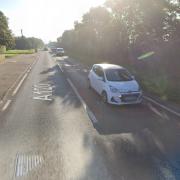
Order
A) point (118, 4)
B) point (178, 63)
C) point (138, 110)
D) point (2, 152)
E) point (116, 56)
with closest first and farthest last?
point (2, 152) < point (138, 110) < point (178, 63) < point (118, 4) < point (116, 56)

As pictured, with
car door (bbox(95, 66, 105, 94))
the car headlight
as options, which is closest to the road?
the car headlight

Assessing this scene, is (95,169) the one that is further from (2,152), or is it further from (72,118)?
(72,118)

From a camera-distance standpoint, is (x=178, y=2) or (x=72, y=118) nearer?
(x=72, y=118)

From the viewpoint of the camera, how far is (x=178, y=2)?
2183 cm

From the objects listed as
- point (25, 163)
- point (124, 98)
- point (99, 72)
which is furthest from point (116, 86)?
point (25, 163)

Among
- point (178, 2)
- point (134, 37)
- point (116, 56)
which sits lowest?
point (116, 56)

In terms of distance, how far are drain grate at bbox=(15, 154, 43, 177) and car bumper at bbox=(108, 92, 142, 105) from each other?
5675 mm

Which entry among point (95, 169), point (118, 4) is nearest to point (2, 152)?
point (95, 169)

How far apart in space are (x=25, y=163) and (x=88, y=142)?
6.87ft

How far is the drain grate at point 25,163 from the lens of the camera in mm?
6355

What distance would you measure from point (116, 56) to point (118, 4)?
6.39m

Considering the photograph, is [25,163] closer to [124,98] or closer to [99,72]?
[124,98]

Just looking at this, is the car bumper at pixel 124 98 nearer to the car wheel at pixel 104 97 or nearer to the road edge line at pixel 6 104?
the car wheel at pixel 104 97

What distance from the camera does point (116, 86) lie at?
1221 centimetres
